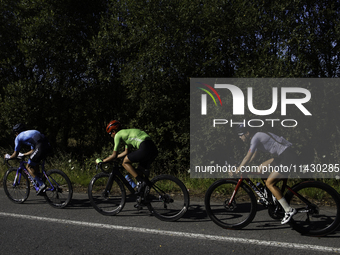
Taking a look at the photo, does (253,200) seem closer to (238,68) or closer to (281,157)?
(281,157)

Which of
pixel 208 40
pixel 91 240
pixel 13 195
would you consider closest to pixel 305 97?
pixel 208 40

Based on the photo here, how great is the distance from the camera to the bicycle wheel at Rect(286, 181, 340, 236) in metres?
4.28

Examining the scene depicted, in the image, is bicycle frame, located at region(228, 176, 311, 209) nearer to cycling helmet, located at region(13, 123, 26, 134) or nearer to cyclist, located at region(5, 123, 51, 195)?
cyclist, located at region(5, 123, 51, 195)

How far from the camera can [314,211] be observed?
4.49 m

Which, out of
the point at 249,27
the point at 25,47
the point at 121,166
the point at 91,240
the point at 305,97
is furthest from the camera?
the point at 25,47

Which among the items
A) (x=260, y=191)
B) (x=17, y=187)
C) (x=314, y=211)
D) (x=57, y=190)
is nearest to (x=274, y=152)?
(x=260, y=191)

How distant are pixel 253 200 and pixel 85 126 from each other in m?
9.11

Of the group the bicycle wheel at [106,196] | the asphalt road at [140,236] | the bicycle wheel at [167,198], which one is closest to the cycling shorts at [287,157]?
the asphalt road at [140,236]

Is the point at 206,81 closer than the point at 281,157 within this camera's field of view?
No

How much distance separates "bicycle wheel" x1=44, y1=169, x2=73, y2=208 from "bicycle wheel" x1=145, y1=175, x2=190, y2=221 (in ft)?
6.17

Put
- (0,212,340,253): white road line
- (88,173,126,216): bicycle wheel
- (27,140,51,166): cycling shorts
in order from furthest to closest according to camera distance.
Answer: (27,140,51,166): cycling shorts → (88,173,126,216): bicycle wheel → (0,212,340,253): white road line

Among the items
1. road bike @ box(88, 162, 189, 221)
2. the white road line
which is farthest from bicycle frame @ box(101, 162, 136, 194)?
the white road line

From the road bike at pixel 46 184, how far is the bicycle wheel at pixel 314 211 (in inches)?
169

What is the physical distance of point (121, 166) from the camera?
573 centimetres
